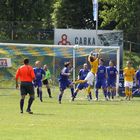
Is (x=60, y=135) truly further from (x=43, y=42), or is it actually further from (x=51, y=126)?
(x=43, y=42)

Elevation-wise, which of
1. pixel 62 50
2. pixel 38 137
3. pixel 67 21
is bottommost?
pixel 38 137

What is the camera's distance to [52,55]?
1519 inches

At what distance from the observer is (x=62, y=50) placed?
38.2m

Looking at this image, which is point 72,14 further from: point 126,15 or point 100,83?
point 100,83

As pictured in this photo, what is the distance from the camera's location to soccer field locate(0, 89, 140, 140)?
618 inches

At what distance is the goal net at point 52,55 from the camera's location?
123 feet

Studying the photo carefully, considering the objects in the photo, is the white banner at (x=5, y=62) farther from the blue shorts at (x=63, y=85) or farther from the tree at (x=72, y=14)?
the tree at (x=72, y=14)

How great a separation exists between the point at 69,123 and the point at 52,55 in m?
19.8

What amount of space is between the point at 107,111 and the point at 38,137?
9.59 metres

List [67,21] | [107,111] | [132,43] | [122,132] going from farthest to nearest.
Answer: [67,21] < [132,43] < [107,111] < [122,132]

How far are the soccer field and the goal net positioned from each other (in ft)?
37.6

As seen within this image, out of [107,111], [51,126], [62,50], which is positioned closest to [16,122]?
[51,126]

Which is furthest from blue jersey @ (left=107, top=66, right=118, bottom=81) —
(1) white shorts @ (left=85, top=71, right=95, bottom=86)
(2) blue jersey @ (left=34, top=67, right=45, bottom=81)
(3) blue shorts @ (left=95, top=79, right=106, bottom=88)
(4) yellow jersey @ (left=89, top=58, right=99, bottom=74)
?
(2) blue jersey @ (left=34, top=67, right=45, bottom=81)

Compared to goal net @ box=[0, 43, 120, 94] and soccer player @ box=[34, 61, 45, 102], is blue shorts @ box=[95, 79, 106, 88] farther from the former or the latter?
goal net @ box=[0, 43, 120, 94]
